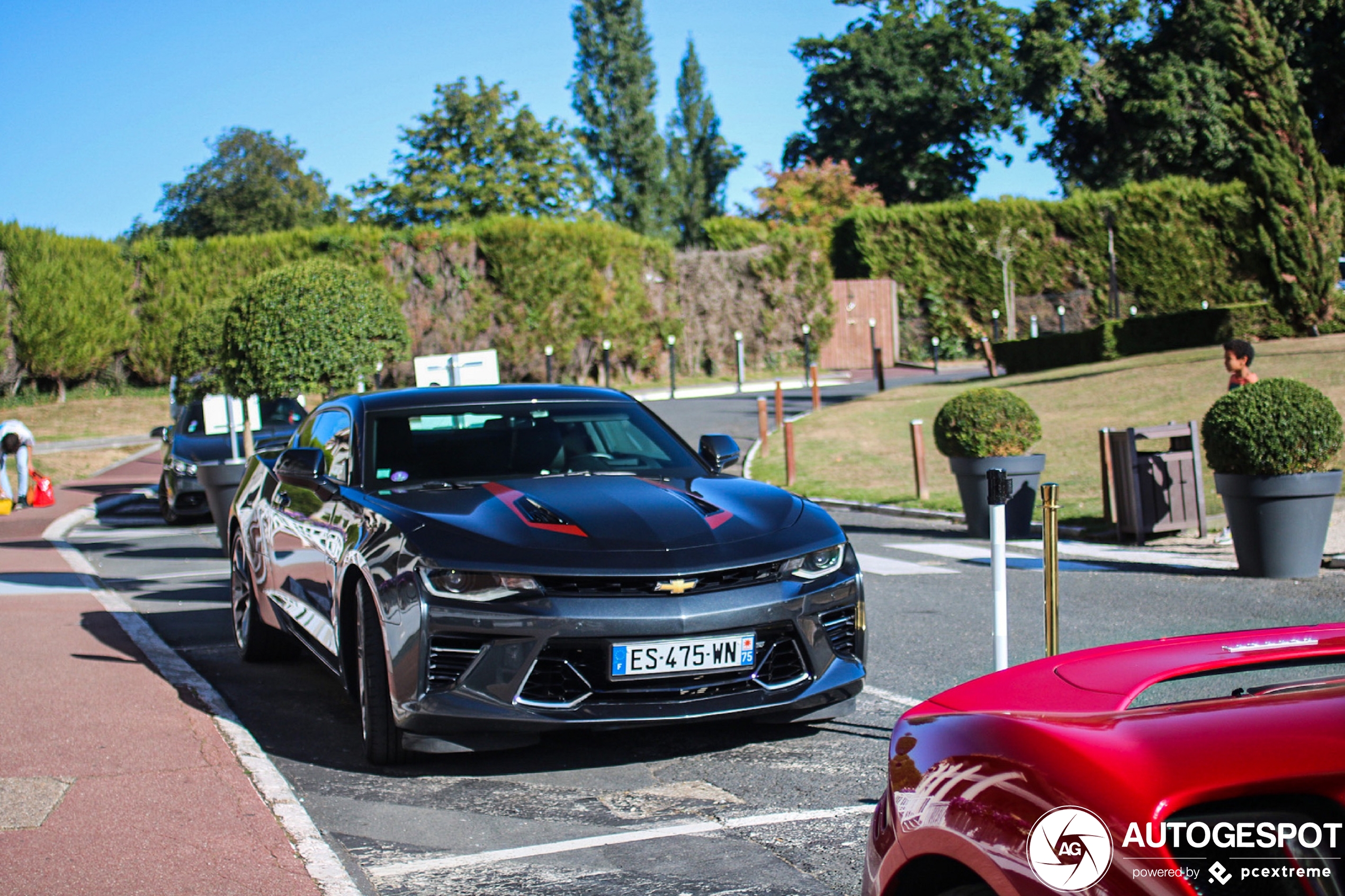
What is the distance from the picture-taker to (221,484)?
1390 centimetres

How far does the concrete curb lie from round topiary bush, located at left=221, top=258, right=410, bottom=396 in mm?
4287

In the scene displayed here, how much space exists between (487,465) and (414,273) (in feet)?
101

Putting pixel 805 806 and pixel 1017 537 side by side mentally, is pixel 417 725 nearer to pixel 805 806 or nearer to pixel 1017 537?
pixel 805 806

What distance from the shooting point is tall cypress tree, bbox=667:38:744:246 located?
85.1 meters

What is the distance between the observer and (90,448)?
28.5 metres

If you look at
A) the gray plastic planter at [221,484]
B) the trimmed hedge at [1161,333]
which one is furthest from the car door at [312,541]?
the trimmed hedge at [1161,333]

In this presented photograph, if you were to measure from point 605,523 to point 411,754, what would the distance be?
123 centimetres

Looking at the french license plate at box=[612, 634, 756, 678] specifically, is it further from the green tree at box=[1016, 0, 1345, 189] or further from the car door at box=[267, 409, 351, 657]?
the green tree at box=[1016, 0, 1345, 189]

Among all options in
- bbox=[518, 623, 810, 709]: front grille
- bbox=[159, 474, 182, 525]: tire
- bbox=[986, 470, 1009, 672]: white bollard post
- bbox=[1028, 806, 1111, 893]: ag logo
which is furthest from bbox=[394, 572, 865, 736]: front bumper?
bbox=[159, 474, 182, 525]: tire

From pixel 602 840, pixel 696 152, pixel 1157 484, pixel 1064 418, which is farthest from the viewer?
pixel 696 152

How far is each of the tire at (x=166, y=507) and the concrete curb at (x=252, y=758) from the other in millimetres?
7389

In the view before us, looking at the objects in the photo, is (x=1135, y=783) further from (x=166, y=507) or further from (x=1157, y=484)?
(x=166, y=507)

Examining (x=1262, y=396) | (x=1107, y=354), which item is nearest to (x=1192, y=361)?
(x=1107, y=354)

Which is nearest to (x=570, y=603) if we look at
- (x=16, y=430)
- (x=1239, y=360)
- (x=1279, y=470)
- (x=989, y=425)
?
(x=1279, y=470)
